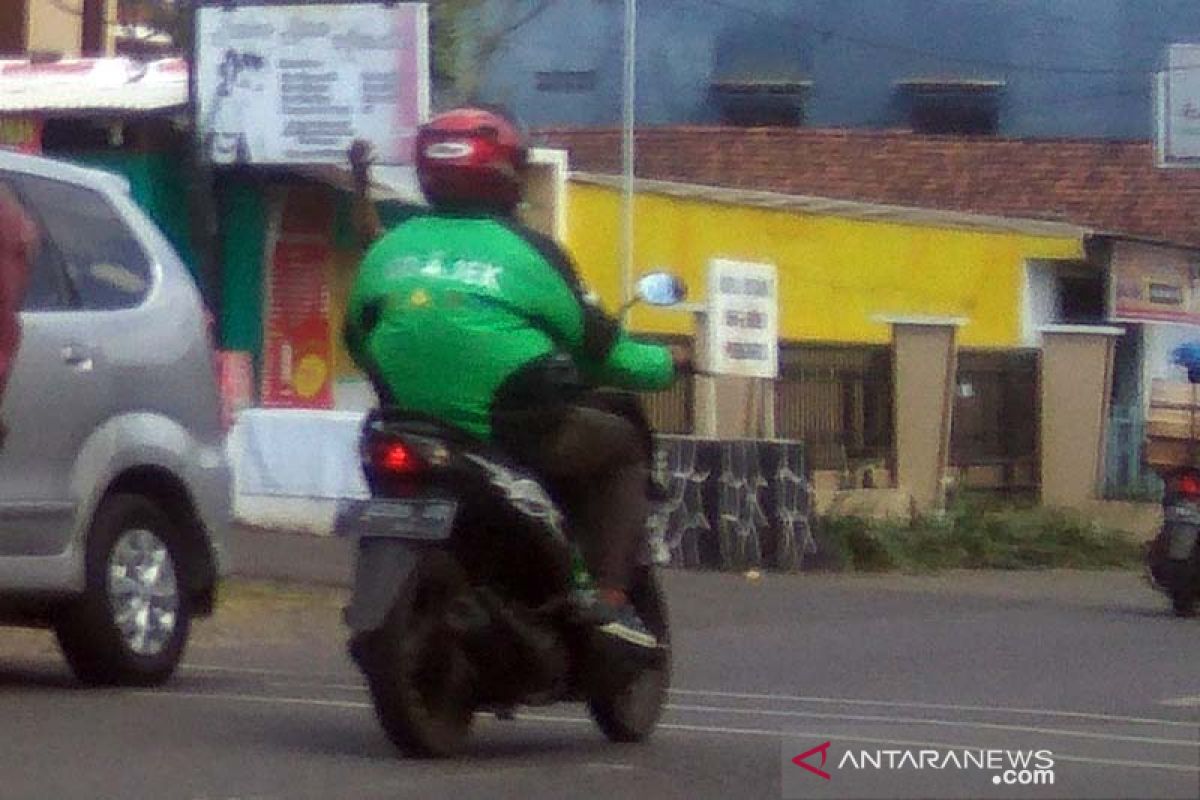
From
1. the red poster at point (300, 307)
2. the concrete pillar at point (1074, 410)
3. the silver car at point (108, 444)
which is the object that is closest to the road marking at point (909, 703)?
the silver car at point (108, 444)

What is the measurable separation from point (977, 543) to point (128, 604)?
45.0 feet

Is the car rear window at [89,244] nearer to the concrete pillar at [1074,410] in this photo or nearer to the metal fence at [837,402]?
the metal fence at [837,402]

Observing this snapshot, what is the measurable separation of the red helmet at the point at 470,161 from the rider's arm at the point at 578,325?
0.19 metres

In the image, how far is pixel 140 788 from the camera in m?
8.00

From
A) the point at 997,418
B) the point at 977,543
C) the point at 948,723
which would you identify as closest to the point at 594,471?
the point at 948,723

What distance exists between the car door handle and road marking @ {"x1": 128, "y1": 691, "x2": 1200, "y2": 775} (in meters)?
1.22

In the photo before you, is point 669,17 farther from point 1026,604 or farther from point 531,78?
point 1026,604

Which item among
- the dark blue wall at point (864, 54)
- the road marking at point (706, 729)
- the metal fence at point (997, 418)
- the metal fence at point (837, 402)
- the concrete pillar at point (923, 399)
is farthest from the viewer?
the dark blue wall at point (864, 54)

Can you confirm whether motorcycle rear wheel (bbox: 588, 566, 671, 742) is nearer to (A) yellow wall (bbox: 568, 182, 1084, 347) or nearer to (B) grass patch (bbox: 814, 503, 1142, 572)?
(B) grass patch (bbox: 814, 503, 1142, 572)

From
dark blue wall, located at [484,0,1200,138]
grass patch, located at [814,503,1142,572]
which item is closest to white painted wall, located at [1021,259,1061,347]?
grass patch, located at [814,503,1142,572]

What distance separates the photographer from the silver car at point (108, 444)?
1037 centimetres

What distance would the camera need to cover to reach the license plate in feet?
26.9

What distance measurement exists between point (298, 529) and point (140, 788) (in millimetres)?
12300

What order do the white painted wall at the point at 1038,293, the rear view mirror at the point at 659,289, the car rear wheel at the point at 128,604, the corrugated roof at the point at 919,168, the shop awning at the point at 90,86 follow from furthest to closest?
the corrugated roof at the point at 919,168, the white painted wall at the point at 1038,293, the shop awning at the point at 90,86, the car rear wheel at the point at 128,604, the rear view mirror at the point at 659,289
